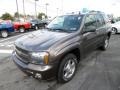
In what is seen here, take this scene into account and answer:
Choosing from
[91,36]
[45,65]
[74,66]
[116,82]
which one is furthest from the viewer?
[91,36]

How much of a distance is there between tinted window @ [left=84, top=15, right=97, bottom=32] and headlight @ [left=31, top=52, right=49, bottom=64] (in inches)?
64.9

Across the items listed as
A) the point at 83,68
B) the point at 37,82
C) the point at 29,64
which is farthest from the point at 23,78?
the point at 83,68

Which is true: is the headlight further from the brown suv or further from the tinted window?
the tinted window

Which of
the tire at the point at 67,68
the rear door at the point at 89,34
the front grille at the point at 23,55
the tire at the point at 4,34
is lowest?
the tire at the point at 4,34

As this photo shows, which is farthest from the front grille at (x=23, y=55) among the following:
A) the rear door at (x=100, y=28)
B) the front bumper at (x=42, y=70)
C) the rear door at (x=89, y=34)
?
the rear door at (x=100, y=28)

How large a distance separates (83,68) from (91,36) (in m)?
1.07

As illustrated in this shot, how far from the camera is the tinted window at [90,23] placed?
449 cm

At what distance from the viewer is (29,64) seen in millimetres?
3486

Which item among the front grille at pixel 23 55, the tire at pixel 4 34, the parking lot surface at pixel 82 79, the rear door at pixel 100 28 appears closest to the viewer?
the front grille at pixel 23 55

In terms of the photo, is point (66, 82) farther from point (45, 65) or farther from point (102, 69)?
A: point (102, 69)

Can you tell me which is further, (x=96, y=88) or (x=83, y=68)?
(x=83, y=68)

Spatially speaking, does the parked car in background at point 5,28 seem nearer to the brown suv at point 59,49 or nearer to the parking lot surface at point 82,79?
the parking lot surface at point 82,79

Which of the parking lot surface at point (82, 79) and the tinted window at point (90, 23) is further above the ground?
the tinted window at point (90, 23)

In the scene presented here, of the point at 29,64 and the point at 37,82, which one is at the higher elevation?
the point at 29,64
